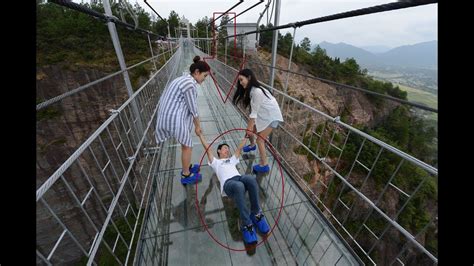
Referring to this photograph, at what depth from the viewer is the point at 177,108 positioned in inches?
97.5

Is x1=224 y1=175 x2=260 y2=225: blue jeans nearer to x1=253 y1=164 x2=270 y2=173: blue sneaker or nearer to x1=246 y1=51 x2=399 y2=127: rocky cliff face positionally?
x1=253 y1=164 x2=270 y2=173: blue sneaker

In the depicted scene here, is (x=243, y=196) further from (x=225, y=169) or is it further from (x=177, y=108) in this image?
(x=177, y=108)

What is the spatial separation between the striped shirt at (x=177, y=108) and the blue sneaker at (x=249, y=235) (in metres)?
1.25

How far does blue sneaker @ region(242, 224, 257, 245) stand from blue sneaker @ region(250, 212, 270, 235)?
0.36 feet

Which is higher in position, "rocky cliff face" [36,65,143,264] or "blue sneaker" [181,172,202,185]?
"blue sneaker" [181,172,202,185]

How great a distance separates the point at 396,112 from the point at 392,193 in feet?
67.2

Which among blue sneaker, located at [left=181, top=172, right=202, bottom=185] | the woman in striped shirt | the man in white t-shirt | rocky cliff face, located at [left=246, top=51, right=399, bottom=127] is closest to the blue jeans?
the man in white t-shirt

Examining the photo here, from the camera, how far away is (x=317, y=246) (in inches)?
83.5

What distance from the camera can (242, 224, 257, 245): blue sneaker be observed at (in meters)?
2.09

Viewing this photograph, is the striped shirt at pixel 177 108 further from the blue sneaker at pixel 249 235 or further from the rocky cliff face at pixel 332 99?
the rocky cliff face at pixel 332 99

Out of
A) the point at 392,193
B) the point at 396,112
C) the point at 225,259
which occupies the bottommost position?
the point at 392,193

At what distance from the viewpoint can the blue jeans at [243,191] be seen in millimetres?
2119
